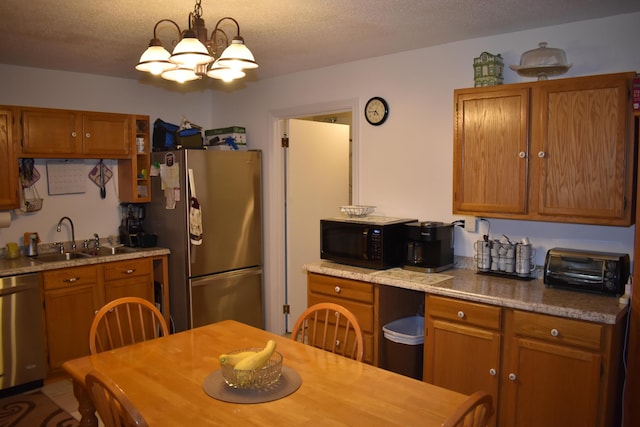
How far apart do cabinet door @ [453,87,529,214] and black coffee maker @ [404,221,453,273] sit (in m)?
0.19

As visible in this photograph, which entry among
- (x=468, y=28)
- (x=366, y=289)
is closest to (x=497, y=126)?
(x=468, y=28)

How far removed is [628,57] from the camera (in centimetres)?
271

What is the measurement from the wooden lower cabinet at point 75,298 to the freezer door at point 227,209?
0.57m

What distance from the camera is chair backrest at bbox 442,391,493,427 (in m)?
1.31

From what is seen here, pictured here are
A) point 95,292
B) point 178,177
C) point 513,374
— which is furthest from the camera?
point 178,177

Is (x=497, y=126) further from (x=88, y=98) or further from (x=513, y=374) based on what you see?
(x=88, y=98)

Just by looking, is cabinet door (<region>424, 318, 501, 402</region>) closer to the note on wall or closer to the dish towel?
the dish towel

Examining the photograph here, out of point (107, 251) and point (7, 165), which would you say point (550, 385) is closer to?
point (107, 251)

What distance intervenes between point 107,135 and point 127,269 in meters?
1.14

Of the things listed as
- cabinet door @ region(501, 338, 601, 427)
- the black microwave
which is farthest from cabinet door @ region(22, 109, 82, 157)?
cabinet door @ region(501, 338, 601, 427)

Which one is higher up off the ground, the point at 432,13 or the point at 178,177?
the point at 432,13

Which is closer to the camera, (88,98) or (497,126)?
(497,126)

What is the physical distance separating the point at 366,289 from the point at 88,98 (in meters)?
2.96

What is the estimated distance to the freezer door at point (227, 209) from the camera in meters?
4.15
